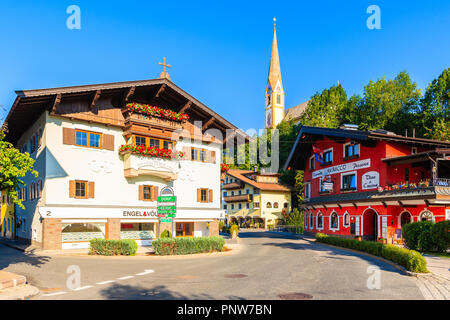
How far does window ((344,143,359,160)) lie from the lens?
37.6 metres

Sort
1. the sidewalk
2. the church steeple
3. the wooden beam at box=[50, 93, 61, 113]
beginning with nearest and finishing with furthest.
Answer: the sidewalk → the wooden beam at box=[50, 93, 61, 113] → the church steeple

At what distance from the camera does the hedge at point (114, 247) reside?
23625 millimetres

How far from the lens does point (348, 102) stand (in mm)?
70625

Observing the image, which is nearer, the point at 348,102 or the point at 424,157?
the point at 424,157

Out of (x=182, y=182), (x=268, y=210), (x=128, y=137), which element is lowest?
(x=268, y=210)

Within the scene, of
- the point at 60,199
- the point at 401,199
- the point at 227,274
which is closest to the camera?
the point at 227,274

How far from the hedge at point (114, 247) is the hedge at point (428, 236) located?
17925mm

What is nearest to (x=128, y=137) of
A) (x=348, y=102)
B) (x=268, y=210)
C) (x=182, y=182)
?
(x=182, y=182)

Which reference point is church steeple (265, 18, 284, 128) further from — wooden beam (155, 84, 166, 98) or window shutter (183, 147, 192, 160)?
wooden beam (155, 84, 166, 98)

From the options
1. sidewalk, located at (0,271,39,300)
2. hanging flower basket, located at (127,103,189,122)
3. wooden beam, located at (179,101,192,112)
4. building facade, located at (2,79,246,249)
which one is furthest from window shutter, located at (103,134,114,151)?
sidewalk, located at (0,271,39,300)

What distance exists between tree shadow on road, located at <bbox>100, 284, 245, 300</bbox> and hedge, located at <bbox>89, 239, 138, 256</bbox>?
10.8m

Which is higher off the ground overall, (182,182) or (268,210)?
(182,182)
